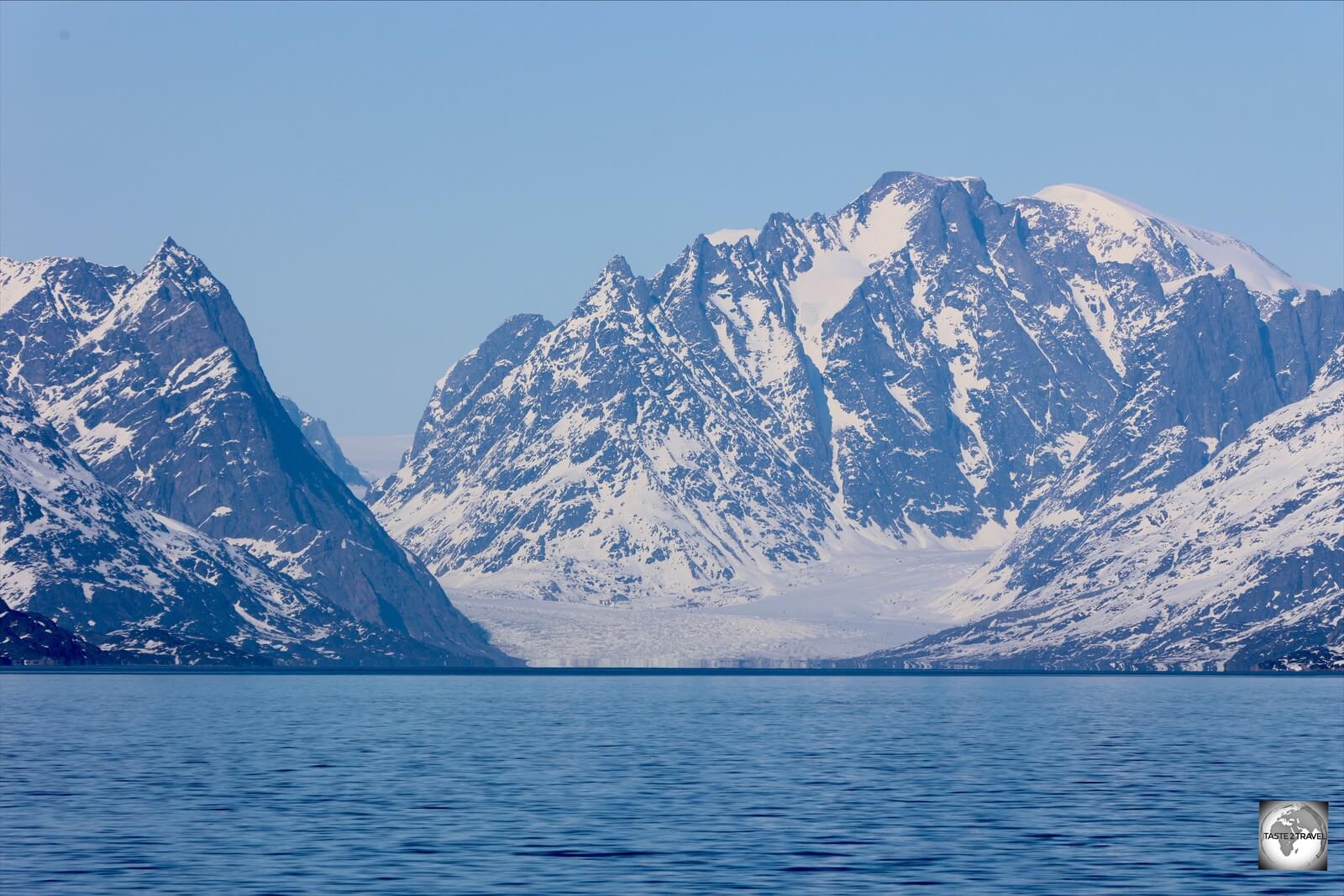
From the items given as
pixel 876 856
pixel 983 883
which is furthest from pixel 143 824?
pixel 983 883

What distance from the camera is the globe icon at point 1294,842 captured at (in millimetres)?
89812

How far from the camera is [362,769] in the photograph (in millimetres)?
151500

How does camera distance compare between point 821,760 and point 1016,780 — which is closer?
point 1016,780

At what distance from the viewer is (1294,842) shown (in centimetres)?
8956

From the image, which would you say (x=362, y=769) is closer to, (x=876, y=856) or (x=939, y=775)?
(x=939, y=775)

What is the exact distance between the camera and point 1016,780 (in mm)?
143000

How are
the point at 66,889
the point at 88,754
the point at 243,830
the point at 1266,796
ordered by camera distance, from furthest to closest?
the point at 88,754 → the point at 1266,796 → the point at 243,830 → the point at 66,889

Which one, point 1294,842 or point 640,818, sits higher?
point 640,818

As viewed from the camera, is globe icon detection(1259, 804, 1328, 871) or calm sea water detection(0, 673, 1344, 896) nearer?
globe icon detection(1259, 804, 1328, 871)

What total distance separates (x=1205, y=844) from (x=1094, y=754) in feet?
224

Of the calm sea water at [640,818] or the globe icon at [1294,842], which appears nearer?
the globe icon at [1294,842]

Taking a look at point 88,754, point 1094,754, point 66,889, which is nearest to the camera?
point 66,889

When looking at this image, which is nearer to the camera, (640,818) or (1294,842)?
(1294,842)

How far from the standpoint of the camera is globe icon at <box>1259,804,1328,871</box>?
3536 inches
